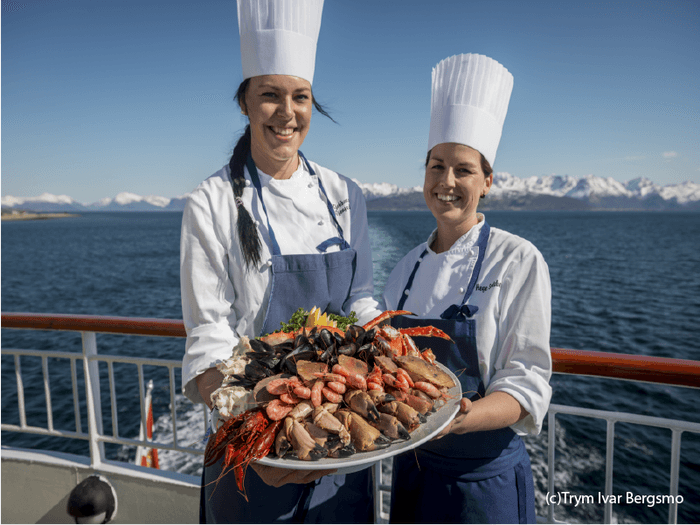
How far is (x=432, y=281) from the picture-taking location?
1.96 meters

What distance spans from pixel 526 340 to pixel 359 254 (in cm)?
94

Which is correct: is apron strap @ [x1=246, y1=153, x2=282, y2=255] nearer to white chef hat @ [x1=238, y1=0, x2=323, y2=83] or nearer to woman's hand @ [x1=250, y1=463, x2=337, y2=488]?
white chef hat @ [x1=238, y1=0, x2=323, y2=83]

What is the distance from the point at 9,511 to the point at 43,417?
11707 mm

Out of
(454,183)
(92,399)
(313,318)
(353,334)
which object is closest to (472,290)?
(454,183)

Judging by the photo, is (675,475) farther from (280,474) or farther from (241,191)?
(241,191)

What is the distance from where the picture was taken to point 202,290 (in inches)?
70.8

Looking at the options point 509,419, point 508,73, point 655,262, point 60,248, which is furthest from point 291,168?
point 60,248

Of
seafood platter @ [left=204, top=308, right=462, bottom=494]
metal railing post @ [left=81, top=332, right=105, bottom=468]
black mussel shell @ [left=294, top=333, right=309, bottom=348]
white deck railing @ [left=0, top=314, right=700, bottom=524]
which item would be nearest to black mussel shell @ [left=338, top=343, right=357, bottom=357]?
seafood platter @ [left=204, top=308, right=462, bottom=494]

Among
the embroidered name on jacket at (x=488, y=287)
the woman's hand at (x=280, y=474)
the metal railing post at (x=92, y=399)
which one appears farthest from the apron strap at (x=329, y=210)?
the metal railing post at (x=92, y=399)

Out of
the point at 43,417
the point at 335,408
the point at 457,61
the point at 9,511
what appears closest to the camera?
the point at 335,408

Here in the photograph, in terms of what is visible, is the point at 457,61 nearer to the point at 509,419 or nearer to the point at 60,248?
the point at 509,419

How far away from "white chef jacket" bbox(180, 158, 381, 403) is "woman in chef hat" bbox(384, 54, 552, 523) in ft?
1.43

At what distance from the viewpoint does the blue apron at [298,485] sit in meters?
1.63

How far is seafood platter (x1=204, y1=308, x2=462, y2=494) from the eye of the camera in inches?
47.2
